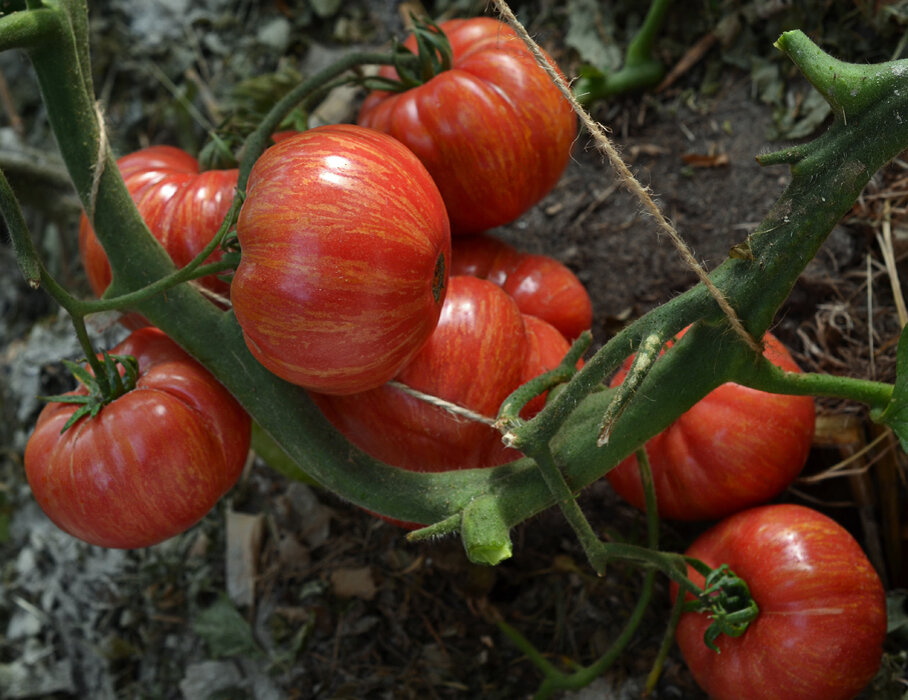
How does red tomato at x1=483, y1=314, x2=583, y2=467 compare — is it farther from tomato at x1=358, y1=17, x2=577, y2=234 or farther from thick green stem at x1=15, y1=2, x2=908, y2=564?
tomato at x1=358, y1=17, x2=577, y2=234

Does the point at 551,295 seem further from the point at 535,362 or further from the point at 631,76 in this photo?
the point at 631,76

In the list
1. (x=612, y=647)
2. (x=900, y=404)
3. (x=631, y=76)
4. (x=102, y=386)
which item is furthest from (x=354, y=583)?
(x=631, y=76)

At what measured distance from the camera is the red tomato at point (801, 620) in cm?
99

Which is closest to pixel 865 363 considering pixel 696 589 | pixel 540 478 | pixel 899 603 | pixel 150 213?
pixel 899 603

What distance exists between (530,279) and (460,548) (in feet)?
1.58

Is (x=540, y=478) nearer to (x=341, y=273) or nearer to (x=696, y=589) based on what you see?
(x=696, y=589)

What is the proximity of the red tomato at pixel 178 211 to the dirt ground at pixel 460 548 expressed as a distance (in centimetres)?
14

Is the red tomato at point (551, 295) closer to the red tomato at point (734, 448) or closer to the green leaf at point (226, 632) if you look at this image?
the red tomato at point (734, 448)

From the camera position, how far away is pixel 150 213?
1195 millimetres

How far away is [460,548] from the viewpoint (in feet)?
4.44

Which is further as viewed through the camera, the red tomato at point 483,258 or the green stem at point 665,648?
the red tomato at point 483,258

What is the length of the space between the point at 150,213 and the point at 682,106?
1073mm

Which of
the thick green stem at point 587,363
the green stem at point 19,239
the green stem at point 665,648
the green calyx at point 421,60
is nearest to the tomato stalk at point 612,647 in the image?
the green stem at point 665,648

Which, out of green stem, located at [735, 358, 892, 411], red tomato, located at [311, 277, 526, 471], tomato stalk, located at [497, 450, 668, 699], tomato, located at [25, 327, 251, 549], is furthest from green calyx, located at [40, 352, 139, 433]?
green stem, located at [735, 358, 892, 411]
